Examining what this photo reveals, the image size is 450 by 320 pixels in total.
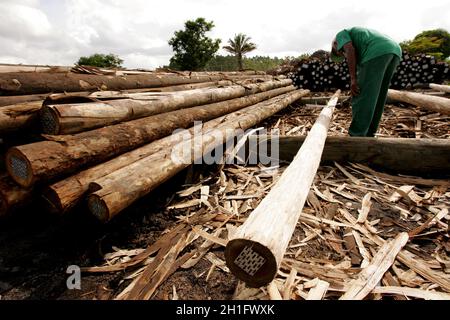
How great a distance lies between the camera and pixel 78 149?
2.11 m

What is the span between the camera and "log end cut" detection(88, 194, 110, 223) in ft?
6.15

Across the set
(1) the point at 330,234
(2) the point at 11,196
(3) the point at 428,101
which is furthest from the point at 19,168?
(3) the point at 428,101

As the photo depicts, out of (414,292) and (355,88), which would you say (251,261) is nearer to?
(414,292)

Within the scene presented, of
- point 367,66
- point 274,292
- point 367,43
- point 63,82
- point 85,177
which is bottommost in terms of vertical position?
point 274,292

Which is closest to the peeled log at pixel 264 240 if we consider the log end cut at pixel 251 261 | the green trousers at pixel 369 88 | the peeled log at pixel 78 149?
the log end cut at pixel 251 261

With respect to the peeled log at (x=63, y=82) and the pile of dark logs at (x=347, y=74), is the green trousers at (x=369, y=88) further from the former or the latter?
the pile of dark logs at (x=347, y=74)

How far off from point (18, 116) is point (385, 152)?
3849 millimetres

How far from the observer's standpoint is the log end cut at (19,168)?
1813 mm

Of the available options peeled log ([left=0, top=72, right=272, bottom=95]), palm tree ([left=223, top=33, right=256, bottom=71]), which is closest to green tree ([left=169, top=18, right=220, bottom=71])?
palm tree ([left=223, top=33, right=256, bottom=71])

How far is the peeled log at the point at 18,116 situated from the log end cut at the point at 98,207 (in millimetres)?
952

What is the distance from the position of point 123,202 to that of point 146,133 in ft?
3.58

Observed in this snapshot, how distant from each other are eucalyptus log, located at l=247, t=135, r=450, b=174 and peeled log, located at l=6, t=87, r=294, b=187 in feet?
4.63

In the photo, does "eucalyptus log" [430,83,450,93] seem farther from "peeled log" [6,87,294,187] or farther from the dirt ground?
"peeled log" [6,87,294,187]
